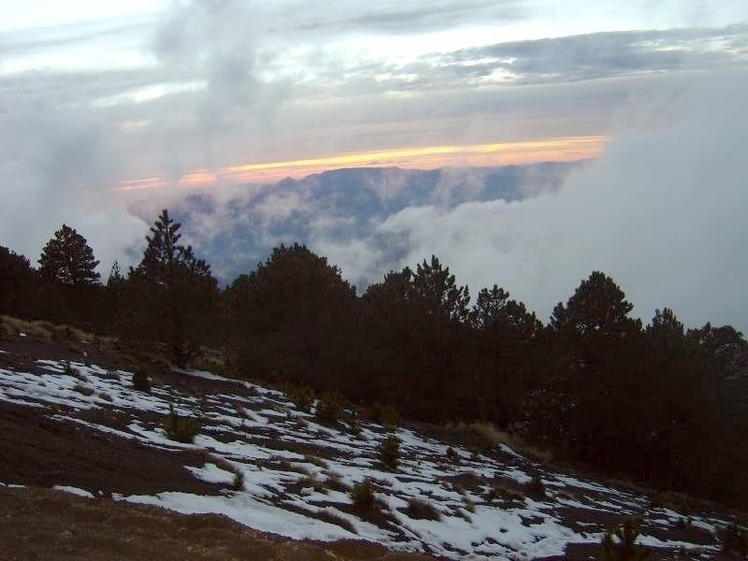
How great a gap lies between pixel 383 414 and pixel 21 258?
22670mm

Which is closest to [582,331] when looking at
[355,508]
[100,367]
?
[100,367]

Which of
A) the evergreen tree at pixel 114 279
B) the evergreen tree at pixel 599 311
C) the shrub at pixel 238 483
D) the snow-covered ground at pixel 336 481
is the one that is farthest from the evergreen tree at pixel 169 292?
the evergreen tree at pixel 114 279

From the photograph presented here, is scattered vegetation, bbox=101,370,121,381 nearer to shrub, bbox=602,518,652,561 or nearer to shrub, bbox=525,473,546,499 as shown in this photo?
shrub, bbox=525,473,546,499

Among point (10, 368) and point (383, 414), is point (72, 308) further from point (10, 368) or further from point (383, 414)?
point (10, 368)

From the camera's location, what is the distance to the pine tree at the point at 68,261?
44.0 meters

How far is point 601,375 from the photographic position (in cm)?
3269

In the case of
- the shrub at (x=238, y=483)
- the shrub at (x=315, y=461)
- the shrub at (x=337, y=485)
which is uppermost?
the shrub at (x=238, y=483)

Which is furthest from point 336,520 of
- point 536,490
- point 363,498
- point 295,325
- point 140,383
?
point 295,325

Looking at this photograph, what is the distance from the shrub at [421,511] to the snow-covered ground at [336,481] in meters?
0.11

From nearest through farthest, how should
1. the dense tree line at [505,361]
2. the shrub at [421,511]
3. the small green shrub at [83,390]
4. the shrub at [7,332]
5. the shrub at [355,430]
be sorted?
the shrub at [421,511] → the small green shrub at [83,390] → the shrub at [355,430] → the shrub at [7,332] → the dense tree line at [505,361]

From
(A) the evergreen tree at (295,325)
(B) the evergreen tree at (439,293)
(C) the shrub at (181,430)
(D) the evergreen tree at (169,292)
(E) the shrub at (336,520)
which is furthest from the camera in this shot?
(A) the evergreen tree at (295,325)

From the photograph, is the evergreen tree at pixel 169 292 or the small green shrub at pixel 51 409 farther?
the evergreen tree at pixel 169 292

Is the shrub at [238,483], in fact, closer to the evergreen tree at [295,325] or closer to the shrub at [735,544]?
the shrub at [735,544]

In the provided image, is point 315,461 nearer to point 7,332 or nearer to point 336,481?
point 336,481
